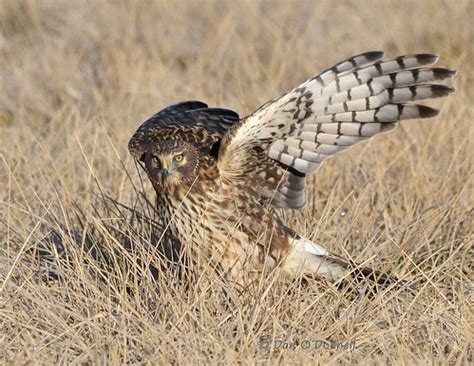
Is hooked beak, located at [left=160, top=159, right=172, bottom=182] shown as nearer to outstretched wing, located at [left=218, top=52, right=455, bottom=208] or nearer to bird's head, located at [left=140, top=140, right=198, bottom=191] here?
bird's head, located at [left=140, top=140, right=198, bottom=191]

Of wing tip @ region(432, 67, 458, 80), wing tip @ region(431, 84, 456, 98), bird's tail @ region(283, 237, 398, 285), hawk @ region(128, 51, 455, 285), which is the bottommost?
bird's tail @ region(283, 237, 398, 285)

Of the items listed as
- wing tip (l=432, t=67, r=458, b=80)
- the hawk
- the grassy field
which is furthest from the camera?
the hawk

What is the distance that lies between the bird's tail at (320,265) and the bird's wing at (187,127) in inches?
23.3

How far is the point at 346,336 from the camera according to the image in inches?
166

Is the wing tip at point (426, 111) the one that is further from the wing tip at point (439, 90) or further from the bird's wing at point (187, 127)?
the bird's wing at point (187, 127)

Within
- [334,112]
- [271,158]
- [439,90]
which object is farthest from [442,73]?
[271,158]

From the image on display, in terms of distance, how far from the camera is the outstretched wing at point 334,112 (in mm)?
4438

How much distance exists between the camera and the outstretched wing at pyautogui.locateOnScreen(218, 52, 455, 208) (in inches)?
175

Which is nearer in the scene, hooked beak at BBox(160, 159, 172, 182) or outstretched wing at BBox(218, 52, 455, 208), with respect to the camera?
outstretched wing at BBox(218, 52, 455, 208)

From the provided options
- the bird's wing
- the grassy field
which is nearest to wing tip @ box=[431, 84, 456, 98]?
the grassy field

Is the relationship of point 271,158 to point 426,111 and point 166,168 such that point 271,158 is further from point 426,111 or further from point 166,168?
point 426,111

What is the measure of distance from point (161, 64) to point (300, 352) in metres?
4.81

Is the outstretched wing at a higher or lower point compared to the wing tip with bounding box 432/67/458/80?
lower

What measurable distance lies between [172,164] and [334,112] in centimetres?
75
